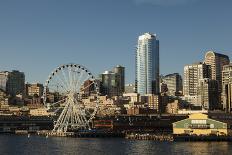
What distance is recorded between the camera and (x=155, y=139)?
5389 inches

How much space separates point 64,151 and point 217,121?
4839cm

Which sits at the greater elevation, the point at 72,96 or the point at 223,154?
the point at 72,96

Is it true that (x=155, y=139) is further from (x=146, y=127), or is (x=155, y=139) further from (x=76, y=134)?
(x=146, y=127)

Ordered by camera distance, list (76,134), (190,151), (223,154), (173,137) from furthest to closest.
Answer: (76,134) < (173,137) < (190,151) < (223,154)

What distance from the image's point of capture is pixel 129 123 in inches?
7096

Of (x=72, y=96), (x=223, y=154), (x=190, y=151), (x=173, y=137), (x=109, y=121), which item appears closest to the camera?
(x=223, y=154)

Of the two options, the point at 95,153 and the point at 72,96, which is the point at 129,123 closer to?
the point at 72,96

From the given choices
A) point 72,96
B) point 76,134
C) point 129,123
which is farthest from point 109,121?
point 72,96

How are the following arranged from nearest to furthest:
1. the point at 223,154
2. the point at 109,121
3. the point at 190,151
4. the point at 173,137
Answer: the point at 223,154
the point at 190,151
the point at 173,137
the point at 109,121

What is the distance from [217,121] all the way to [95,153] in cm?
4829

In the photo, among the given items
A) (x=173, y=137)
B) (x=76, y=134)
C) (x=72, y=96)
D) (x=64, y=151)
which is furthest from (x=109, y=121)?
(x=64, y=151)

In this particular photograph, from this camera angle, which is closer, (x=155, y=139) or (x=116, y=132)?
(x=155, y=139)

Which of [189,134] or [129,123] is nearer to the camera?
[189,134]

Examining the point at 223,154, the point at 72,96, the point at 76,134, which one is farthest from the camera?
the point at 76,134
